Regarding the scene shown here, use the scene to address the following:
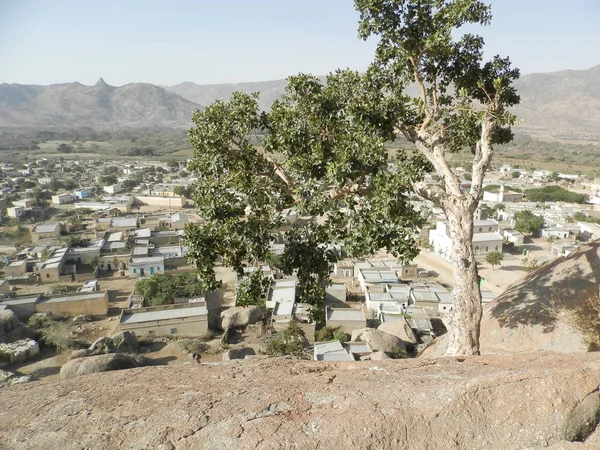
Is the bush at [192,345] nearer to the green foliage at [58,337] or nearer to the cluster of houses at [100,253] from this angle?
the green foliage at [58,337]

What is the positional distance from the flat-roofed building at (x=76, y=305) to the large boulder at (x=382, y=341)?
57.5 feet

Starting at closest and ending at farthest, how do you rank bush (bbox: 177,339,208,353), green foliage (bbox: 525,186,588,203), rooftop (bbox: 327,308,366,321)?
bush (bbox: 177,339,208,353) < rooftop (bbox: 327,308,366,321) < green foliage (bbox: 525,186,588,203)

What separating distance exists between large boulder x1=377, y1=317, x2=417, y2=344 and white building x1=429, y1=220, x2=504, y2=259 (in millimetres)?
17321

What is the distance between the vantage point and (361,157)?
681cm

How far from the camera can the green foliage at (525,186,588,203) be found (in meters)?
59.6

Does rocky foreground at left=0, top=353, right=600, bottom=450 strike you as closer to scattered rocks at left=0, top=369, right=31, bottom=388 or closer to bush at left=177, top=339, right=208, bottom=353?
scattered rocks at left=0, top=369, right=31, bottom=388

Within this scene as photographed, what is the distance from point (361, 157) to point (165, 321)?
69.2 ft

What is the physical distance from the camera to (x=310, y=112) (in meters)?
8.52

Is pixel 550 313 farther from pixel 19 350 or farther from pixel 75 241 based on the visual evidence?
pixel 75 241

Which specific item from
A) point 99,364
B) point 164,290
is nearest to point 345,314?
point 164,290

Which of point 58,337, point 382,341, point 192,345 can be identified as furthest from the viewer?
point 58,337

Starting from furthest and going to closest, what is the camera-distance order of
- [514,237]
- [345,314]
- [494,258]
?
[514,237]
[494,258]
[345,314]

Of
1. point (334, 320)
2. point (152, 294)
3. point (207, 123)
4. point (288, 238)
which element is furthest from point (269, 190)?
point (152, 294)

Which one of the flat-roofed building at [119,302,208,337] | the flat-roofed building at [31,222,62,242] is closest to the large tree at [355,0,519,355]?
the flat-roofed building at [119,302,208,337]
